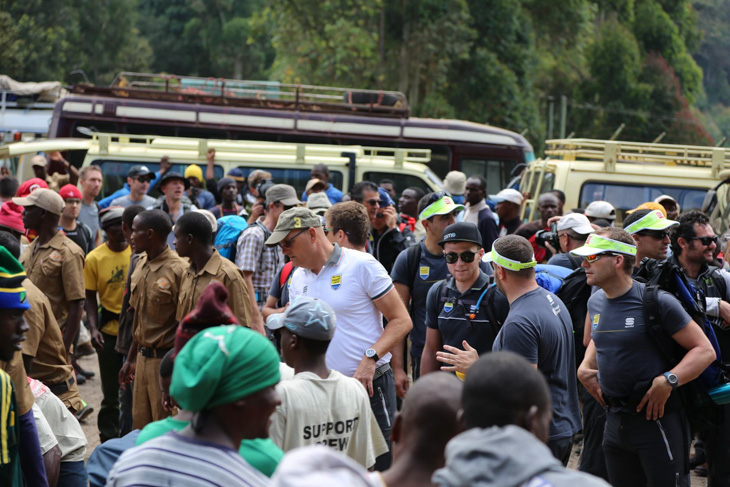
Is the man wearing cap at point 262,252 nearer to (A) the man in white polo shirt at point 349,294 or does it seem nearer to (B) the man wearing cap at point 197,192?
(A) the man in white polo shirt at point 349,294

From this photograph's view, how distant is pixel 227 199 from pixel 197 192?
925 millimetres

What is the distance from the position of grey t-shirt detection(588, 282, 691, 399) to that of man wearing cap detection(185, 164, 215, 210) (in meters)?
6.98

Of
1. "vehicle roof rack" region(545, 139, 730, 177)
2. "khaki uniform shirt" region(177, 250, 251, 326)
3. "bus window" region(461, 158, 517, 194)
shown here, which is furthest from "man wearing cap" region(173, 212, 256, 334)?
"bus window" region(461, 158, 517, 194)

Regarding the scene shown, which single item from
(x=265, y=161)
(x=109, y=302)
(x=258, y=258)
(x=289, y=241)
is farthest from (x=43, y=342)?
(x=265, y=161)

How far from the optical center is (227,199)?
1041 centimetres

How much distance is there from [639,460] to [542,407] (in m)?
2.64

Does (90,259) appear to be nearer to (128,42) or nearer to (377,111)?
(377,111)

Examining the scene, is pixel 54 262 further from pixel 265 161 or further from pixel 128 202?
pixel 265 161

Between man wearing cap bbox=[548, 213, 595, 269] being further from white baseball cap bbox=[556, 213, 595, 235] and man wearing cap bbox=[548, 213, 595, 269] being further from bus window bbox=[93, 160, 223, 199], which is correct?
bus window bbox=[93, 160, 223, 199]

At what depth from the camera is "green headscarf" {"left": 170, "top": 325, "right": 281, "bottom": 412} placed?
2.55 m

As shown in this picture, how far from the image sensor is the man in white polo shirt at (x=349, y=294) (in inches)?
198

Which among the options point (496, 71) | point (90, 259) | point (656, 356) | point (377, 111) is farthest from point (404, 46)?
point (656, 356)

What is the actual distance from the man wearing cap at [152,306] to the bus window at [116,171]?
21.5 ft

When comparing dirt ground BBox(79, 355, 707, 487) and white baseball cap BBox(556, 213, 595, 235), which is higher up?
→ white baseball cap BBox(556, 213, 595, 235)
